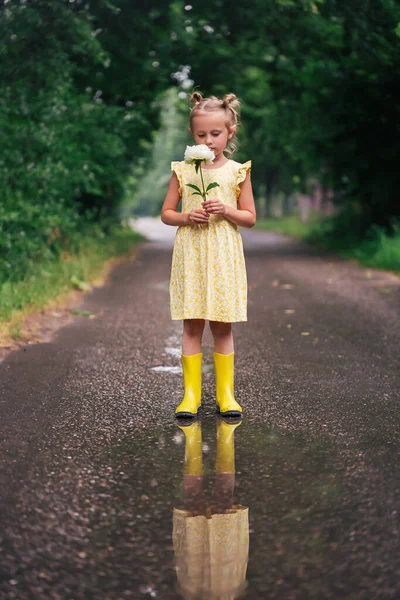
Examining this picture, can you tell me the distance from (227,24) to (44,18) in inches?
273

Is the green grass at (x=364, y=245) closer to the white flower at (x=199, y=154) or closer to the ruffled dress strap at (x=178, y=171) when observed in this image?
the ruffled dress strap at (x=178, y=171)

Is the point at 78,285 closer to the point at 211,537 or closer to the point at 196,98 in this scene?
the point at 196,98

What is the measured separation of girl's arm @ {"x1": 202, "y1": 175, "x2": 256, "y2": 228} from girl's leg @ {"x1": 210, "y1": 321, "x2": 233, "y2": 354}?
0.62 meters

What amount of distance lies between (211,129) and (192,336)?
123 centimetres

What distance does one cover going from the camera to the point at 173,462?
3.81m

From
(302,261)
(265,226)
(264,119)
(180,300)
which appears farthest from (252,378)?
(265,226)

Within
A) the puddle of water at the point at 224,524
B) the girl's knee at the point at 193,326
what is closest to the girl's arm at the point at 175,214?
the girl's knee at the point at 193,326

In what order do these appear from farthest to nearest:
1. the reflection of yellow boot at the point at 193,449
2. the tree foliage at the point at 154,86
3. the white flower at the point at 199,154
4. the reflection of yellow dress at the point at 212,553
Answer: the tree foliage at the point at 154,86, the white flower at the point at 199,154, the reflection of yellow boot at the point at 193,449, the reflection of yellow dress at the point at 212,553

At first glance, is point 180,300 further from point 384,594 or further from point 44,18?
point 44,18

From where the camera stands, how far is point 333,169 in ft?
62.4

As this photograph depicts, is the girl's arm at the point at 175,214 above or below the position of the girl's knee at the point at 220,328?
above

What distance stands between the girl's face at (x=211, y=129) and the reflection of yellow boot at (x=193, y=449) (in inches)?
62.6

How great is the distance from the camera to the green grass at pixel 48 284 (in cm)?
755

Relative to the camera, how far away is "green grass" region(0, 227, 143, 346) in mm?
7551
